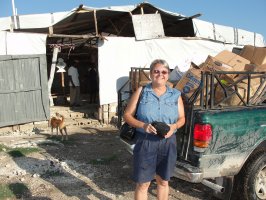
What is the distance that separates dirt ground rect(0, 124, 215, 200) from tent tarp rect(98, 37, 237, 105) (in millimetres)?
2890

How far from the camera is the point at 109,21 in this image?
43.4 feet

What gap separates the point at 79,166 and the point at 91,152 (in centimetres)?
117

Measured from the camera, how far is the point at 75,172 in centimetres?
595

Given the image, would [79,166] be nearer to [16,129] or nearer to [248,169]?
[248,169]

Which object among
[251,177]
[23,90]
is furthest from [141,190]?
[23,90]

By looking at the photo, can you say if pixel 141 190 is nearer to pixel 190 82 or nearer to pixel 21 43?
pixel 190 82

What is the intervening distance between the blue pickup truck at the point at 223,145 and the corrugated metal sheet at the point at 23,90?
6947mm

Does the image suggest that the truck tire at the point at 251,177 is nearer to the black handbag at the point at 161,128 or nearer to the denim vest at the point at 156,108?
the denim vest at the point at 156,108

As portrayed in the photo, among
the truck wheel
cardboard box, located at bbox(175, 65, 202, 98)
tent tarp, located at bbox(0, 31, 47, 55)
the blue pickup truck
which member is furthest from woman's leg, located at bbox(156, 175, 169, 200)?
tent tarp, located at bbox(0, 31, 47, 55)

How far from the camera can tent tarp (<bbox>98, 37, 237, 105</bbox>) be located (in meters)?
11.1

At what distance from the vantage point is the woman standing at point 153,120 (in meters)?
3.37

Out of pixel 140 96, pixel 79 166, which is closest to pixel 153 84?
pixel 140 96

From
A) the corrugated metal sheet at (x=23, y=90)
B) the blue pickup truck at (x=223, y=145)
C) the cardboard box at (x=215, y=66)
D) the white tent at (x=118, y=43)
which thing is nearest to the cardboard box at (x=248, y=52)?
the cardboard box at (x=215, y=66)

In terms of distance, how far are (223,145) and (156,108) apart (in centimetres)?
110
